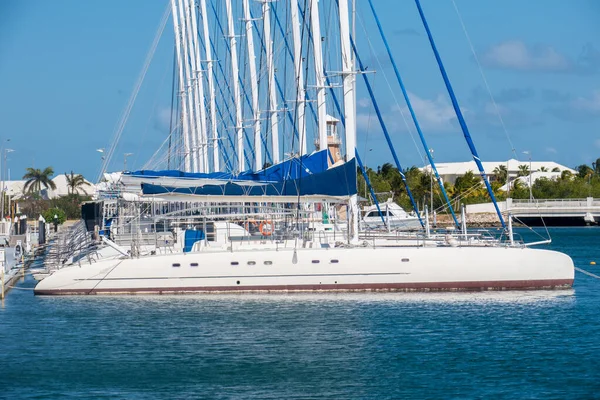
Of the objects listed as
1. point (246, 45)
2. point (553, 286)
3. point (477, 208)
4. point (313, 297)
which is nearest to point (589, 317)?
point (553, 286)

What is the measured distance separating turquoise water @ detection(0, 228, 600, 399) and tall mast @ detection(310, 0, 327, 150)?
886cm

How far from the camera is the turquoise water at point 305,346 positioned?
20422 millimetres

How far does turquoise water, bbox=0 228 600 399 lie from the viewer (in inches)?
804

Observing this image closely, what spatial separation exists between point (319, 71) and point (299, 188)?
632cm

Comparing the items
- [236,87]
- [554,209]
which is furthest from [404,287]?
[554,209]

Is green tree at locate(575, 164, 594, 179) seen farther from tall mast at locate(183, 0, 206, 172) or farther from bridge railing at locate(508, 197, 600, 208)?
tall mast at locate(183, 0, 206, 172)

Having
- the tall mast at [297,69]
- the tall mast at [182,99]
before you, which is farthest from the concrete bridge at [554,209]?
the tall mast at [297,69]

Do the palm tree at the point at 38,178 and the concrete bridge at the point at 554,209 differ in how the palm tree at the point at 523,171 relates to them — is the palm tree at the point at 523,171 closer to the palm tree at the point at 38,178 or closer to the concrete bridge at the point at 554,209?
the concrete bridge at the point at 554,209

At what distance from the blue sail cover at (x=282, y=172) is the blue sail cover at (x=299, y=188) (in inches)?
29.5

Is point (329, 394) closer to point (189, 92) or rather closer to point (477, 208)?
point (189, 92)

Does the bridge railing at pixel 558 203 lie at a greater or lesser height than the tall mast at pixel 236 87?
lesser

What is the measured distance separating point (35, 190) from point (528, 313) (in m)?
130

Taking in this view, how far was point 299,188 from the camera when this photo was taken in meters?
34.2

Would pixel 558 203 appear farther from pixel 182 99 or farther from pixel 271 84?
pixel 271 84
